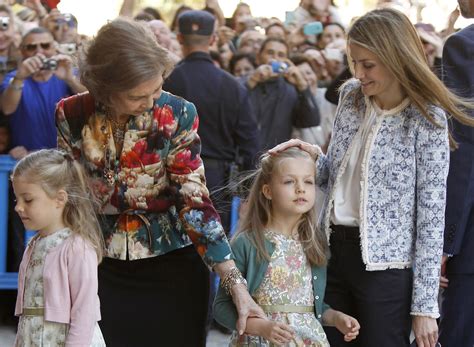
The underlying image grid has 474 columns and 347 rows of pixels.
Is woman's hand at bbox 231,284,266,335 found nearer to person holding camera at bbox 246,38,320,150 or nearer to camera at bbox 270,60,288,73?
person holding camera at bbox 246,38,320,150

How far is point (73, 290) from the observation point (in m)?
3.60

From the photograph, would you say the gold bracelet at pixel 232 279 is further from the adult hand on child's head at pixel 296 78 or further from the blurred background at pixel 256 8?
the blurred background at pixel 256 8

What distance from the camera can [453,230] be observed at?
4.21 m

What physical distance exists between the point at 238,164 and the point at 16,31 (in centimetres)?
202

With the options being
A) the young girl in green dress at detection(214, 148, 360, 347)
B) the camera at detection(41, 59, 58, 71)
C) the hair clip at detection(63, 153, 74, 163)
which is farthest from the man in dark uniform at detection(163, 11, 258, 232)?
the hair clip at detection(63, 153, 74, 163)

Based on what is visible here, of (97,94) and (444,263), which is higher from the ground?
(97,94)

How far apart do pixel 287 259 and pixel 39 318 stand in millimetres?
951

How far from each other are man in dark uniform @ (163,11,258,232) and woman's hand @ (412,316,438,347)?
10.4 ft

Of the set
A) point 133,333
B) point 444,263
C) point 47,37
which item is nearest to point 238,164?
point 47,37

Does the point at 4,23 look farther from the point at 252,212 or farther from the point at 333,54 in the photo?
the point at 252,212

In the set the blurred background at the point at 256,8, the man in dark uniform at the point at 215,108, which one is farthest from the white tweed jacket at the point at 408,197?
the blurred background at the point at 256,8

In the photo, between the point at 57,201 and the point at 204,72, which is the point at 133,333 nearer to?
the point at 57,201

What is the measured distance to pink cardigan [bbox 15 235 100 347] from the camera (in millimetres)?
3570

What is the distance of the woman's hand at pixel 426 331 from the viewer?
374cm
